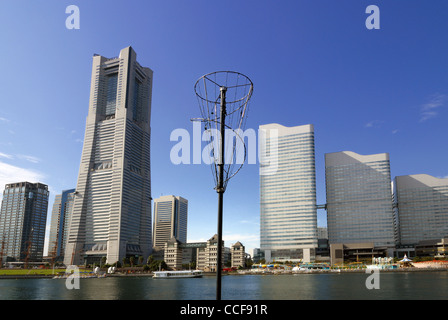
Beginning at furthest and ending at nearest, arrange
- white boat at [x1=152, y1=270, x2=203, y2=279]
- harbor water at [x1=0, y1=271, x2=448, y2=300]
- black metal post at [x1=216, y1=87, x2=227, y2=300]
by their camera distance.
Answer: white boat at [x1=152, y1=270, x2=203, y2=279] < harbor water at [x1=0, y1=271, x2=448, y2=300] < black metal post at [x1=216, y1=87, x2=227, y2=300]

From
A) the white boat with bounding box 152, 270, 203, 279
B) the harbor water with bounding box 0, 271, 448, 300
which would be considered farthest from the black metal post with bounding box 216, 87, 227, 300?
the white boat with bounding box 152, 270, 203, 279

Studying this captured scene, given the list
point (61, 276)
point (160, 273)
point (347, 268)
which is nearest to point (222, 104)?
point (160, 273)

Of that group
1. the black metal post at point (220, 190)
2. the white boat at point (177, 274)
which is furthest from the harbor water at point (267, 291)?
the white boat at point (177, 274)

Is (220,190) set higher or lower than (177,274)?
higher

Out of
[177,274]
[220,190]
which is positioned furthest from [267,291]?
[177,274]

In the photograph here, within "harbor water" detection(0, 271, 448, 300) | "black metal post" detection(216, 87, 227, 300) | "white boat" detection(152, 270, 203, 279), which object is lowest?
"white boat" detection(152, 270, 203, 279)

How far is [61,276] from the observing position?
573ft

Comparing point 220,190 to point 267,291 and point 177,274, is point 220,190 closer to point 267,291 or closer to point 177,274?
point 267,291

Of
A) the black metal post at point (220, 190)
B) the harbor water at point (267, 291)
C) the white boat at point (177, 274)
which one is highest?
the black metal post at point (220, 190)

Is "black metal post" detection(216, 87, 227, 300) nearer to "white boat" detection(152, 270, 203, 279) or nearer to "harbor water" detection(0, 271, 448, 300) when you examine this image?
"harbor water" detection(0, 271, 448, 300)

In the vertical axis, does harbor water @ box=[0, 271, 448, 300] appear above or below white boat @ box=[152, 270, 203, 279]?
above

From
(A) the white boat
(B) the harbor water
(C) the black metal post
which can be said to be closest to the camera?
(C) the black metal post

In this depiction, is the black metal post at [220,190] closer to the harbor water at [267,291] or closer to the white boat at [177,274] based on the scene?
the harbor water at [267,291]
